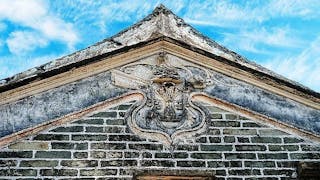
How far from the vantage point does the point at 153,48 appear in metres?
6.86

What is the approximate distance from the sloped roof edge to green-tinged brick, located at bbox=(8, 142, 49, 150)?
71cm

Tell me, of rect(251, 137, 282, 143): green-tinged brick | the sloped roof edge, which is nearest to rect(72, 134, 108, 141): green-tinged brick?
the sloped roof edge

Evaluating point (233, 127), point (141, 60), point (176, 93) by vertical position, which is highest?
point (141, 60)

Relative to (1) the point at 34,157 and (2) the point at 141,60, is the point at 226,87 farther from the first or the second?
(1) the point at 34,157

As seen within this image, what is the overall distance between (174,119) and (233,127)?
747 mm

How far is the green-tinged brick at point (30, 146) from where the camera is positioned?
5777 millimetres

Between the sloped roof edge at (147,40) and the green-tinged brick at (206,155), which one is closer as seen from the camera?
the green-tinged brick at (206,155)

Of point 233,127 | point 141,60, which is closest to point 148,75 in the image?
point 141,60

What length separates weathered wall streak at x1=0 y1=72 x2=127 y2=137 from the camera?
5.98m

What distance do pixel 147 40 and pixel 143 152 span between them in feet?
5.30

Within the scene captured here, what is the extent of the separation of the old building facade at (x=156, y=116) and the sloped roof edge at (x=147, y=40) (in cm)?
2

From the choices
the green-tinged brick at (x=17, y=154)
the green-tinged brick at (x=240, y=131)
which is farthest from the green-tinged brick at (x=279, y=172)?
the green-tinged brick at (x=17, y=154)

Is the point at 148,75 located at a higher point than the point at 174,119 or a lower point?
higher

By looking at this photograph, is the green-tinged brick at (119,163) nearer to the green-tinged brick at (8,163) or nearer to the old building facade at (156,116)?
the old building facade at (156,116)
